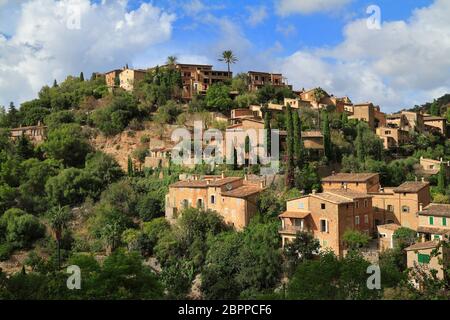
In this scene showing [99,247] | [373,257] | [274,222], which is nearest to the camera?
[373,257]

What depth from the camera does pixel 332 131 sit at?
5225 centimetres

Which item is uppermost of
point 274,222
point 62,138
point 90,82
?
point 90,82

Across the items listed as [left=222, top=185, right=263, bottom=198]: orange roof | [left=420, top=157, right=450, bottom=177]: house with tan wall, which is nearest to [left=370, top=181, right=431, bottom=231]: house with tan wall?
[left=222, top=185, right=263, bottom=198]: orange roof

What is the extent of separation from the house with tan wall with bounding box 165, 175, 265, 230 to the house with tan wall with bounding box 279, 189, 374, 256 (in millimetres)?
3010

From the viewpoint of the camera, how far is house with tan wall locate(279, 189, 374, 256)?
31453 mm

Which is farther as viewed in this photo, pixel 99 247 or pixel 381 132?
pixel 381 132

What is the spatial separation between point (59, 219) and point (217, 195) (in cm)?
1574

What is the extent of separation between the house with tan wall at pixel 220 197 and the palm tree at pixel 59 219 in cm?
955

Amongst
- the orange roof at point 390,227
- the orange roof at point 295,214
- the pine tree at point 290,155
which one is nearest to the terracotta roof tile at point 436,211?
the orange roof at point 390,227

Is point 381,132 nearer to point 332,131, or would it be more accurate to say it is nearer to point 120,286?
point 332,131

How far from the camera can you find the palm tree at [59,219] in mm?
42731

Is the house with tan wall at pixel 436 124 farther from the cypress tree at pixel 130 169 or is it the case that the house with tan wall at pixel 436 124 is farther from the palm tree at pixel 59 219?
the palm tree at pixel 59 219
